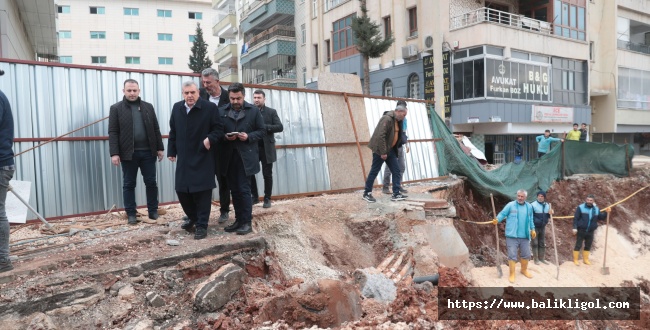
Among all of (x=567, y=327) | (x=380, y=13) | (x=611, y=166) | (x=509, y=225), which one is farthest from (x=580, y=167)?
(x=380, y=13)

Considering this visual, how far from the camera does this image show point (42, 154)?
5957mm

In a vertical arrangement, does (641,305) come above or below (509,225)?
below

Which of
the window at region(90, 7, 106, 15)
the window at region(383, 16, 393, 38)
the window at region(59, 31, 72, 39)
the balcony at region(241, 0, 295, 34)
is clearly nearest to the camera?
the window at region(383, 16, 393, 38)

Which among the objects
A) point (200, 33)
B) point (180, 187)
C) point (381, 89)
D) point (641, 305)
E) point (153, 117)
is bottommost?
point (641, 305)

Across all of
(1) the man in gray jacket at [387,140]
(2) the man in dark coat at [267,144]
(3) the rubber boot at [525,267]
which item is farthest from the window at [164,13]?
(3) the rubber boot at [525,267]

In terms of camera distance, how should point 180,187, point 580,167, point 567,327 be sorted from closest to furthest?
1. point 180,187
2. point 567,327
3. point 580,167

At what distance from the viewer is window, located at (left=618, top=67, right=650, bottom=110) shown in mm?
26578

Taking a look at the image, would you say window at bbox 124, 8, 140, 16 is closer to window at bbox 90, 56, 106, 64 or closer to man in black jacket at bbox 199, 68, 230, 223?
window at bbox 90, 56, 106, 64

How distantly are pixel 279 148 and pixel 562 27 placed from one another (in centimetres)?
2072

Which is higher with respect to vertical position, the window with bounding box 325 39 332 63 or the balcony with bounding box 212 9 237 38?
the balcony with bounding box 212 9 237 38

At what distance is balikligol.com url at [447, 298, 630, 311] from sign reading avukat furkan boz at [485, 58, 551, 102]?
39.1ft

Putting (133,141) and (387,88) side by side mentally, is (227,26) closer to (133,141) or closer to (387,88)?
(387,88)

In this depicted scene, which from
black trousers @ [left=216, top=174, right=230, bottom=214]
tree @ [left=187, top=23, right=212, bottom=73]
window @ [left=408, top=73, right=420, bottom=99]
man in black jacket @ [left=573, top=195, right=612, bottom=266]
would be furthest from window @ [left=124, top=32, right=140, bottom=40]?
black trousers @ [left=216, top=174, right=230, bottom=214]

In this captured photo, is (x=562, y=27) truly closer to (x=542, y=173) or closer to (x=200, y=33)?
(x=542, y=173)
